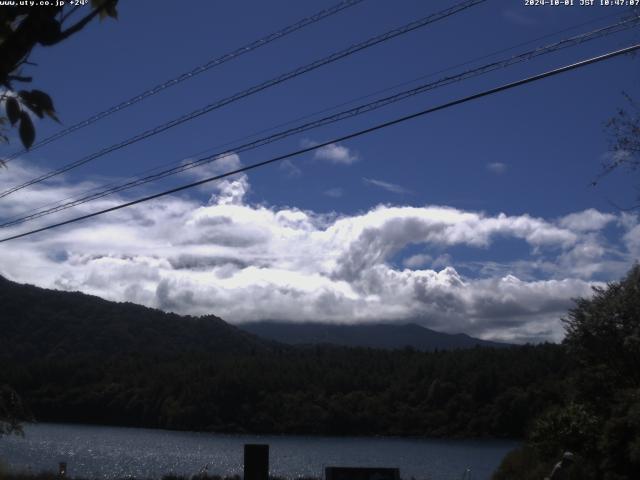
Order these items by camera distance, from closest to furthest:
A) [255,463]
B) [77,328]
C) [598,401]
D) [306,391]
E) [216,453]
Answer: [255,463], [598,401], [216,453], [306,391], [77,328]

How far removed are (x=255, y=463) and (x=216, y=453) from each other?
6421 centimetres

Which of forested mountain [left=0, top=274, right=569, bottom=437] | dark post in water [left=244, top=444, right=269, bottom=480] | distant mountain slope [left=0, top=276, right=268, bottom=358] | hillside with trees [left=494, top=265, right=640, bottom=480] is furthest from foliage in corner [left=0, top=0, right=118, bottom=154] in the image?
distant mountain slope [left=0, top=276, right=268, bottom=358]

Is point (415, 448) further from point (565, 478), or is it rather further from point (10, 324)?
point (10, 324)

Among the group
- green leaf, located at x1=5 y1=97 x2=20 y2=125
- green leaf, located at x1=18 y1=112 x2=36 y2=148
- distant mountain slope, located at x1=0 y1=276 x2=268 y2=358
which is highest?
distant mountain slope, located at x1=0 y1=276 x2=268 y2=358

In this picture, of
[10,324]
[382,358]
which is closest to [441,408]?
[382,358]

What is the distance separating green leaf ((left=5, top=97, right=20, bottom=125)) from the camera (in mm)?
3213

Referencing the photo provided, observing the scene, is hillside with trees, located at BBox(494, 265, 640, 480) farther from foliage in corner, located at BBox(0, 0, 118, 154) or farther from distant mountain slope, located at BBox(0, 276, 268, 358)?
distant mountain slope, located at BBox(0, 276, 268, 358)

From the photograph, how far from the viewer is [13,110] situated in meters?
3.22

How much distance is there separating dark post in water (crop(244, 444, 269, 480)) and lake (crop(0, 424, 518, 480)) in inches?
1454

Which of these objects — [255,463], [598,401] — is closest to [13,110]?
[255,463]

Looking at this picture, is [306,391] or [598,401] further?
[306,391]

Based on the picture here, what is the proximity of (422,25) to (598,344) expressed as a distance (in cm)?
1638

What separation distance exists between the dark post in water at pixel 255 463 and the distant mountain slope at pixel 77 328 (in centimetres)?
14184

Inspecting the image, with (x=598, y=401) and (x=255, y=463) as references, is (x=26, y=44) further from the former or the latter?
(x=598, y=401)
